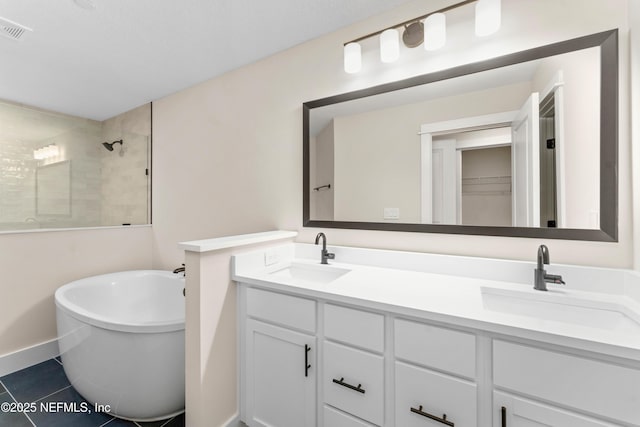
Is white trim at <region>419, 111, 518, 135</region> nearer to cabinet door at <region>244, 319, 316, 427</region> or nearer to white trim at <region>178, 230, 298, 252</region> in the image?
white trim at <region>178, 230, 298, 252</region>

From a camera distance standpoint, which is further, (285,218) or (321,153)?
(285,218)

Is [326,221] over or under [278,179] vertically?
under

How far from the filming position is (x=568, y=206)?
3.90 ft

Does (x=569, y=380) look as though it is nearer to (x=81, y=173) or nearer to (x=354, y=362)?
(x=354, y=362)

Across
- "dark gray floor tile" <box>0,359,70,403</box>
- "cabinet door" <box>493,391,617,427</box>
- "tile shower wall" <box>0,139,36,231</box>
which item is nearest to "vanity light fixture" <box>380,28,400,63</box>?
"cabinet door" <box>493,391,617,427</box>

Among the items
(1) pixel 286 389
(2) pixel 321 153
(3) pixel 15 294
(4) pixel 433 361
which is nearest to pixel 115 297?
(3) pixel 15 294

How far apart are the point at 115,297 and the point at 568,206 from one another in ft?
10.5

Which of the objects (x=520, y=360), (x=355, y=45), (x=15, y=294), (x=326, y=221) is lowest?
(x=15, y=294)

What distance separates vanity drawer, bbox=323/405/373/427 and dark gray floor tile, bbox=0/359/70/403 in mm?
1904

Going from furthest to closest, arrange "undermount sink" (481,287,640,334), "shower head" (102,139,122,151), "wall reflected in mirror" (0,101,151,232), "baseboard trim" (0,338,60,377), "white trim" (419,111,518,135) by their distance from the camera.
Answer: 1. "shower head" (102,139,122,151)
2. "wall reflected in mirror" (0,101,151,232)
3. "baseboard trim" (0,338,60,377)
4. "white trim" (419,111,518,135)
5. "undermount sink" (481,287,640,334)

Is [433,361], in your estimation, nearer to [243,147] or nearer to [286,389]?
[286,389]

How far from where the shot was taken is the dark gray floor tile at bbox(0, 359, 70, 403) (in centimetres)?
178

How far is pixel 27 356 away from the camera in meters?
2.12

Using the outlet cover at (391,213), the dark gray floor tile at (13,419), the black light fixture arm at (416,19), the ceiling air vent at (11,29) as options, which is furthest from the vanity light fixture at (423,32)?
the dark gray floor tile at (13,419)
